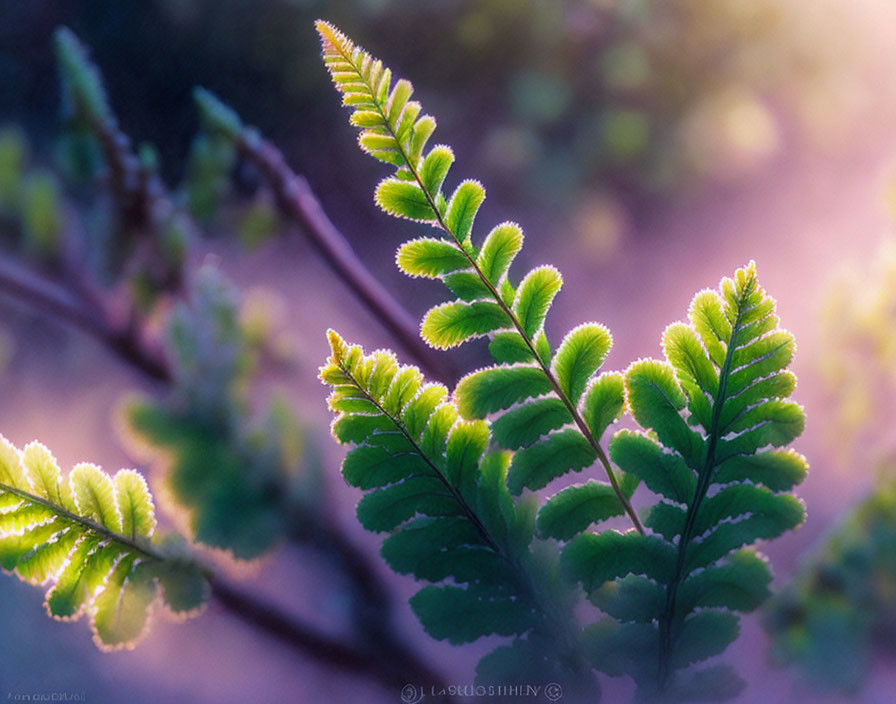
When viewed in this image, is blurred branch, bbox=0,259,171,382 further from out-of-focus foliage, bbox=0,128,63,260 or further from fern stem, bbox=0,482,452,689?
fern stem, bbox=0,482,452,689

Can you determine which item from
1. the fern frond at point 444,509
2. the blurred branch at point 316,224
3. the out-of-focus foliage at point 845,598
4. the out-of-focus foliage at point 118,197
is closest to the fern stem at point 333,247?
the blurred branch at point 316,224

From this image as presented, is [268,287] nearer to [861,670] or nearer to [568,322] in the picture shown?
[568,322]

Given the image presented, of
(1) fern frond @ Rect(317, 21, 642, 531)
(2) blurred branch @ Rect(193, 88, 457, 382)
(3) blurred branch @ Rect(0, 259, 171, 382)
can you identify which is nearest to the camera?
(1) fern frond @ Rect(317, 21, 642, 531)

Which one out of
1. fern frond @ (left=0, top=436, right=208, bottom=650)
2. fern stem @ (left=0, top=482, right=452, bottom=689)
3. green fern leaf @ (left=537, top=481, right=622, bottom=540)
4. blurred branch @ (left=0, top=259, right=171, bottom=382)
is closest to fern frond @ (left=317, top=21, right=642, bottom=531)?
green fern leaf @ (left=537, top=481, right=622, bottom=540)

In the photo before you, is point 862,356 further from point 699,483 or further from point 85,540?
point 85,540

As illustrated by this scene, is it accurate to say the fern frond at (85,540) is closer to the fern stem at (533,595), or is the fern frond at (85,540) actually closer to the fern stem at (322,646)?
the fern stem at (533,595)

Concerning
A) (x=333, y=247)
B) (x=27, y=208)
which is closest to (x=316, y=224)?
(x=333, y=247)
